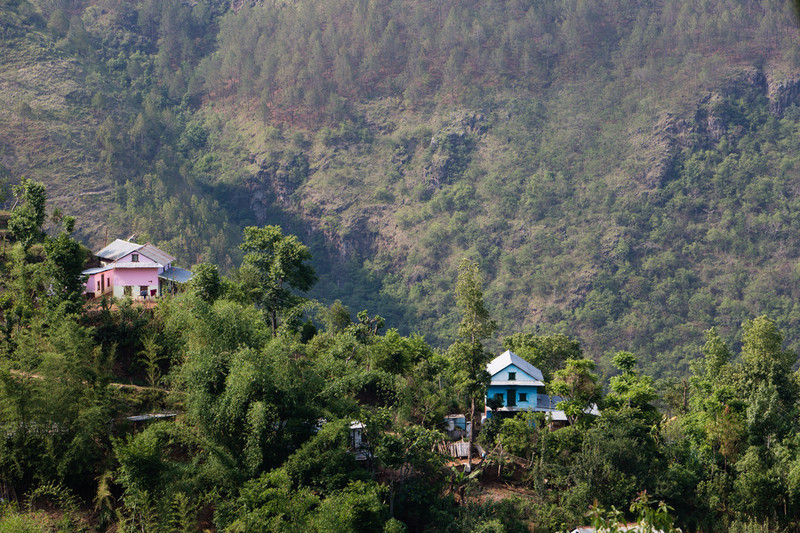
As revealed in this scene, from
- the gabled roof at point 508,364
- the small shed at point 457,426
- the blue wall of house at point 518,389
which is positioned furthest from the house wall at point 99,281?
the blue wall of house at point 518,389

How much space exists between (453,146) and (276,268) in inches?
3227

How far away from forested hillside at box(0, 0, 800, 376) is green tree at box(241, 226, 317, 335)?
48866mm

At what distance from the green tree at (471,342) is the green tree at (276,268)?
8.90 metres

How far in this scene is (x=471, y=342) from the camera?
3897cm

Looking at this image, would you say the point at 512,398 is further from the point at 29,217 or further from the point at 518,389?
the point at 29,217

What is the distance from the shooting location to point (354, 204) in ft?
388

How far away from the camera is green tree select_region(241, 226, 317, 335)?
43719 millimetres

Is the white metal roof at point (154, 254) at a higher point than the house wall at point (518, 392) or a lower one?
higher

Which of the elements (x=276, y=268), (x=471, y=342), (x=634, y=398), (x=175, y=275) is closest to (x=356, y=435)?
(x=471, y=342)

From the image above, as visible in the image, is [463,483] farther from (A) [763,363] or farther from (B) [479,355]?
(A) [763,363]

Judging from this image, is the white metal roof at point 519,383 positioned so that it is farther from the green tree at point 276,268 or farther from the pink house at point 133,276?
the pink house at point 133,276

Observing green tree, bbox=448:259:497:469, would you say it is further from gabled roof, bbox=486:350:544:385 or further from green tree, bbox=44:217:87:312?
green tree, bbox=44:217:87:312

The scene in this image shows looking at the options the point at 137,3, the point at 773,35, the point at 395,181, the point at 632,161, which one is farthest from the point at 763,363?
the point at 137,3

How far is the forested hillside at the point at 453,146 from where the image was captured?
98.4m
